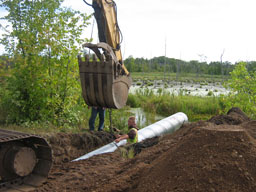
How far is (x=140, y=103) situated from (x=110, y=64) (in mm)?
8536

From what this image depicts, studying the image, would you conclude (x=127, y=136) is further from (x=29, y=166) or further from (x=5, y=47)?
(x=5, y=47)

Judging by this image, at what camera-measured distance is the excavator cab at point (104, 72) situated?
5.70 meters

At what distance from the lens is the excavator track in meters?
3.86

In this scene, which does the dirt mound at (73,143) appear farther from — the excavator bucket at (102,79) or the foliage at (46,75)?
the foliage at (46,75)

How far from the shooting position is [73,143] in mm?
5879

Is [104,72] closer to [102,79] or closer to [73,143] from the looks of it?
[102,79]

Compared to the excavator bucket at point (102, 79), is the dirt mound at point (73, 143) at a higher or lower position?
lower

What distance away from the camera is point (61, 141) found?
5.63m

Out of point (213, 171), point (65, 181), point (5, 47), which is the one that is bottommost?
point (65, 181)

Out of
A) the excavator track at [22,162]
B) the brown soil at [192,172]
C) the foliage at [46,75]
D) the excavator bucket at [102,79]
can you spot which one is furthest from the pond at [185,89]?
the brown soil at [192,172]

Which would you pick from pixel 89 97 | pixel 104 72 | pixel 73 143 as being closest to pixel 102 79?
pixel 104 72

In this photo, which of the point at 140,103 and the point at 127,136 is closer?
the point at 127,136

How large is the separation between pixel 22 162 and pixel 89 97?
234 cm

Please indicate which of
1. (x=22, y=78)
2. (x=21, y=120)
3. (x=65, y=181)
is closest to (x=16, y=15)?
(x=22, y=78)
